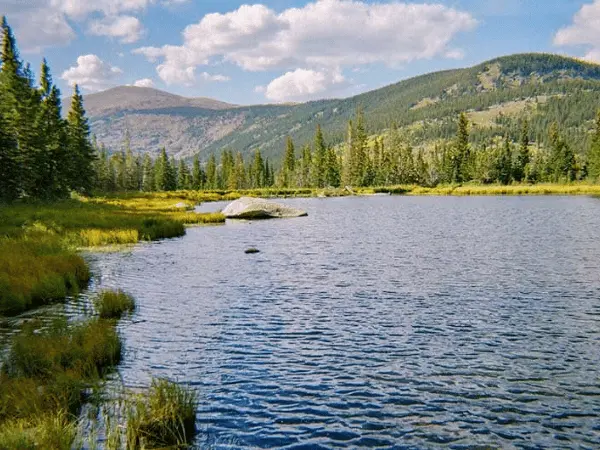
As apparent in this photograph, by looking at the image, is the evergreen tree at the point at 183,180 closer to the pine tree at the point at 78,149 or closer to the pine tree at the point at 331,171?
the pine tree at the point at 331,171

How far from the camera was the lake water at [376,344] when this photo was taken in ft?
27.8

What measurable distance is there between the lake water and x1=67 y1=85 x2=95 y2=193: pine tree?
57475 mm

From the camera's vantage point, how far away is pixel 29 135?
2037 inches

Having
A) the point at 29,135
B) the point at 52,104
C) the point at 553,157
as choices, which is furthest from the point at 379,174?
the point at 29,135

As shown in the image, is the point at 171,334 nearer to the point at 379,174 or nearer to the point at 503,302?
the point at 503,302

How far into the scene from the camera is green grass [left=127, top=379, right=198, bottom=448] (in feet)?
24.4

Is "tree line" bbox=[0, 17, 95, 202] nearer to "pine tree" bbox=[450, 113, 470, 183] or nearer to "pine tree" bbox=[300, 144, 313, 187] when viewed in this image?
"pine tree" bbox=[300, 144, 313, 187]

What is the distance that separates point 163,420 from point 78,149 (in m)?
83.3

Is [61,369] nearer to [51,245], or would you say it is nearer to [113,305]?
[113,305]

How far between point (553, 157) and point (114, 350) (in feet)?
459

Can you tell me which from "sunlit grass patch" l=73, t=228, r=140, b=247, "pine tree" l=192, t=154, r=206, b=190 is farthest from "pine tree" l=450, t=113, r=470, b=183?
"sunlit grass patch" l=73, t=228, r=140, b=247

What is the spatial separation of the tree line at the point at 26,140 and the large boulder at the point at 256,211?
22.1 m

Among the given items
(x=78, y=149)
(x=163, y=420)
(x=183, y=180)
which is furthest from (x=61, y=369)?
(x=183, y=180)

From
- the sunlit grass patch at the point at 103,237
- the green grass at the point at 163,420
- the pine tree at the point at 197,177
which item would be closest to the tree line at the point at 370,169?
the pine tree at the point at 197,177
